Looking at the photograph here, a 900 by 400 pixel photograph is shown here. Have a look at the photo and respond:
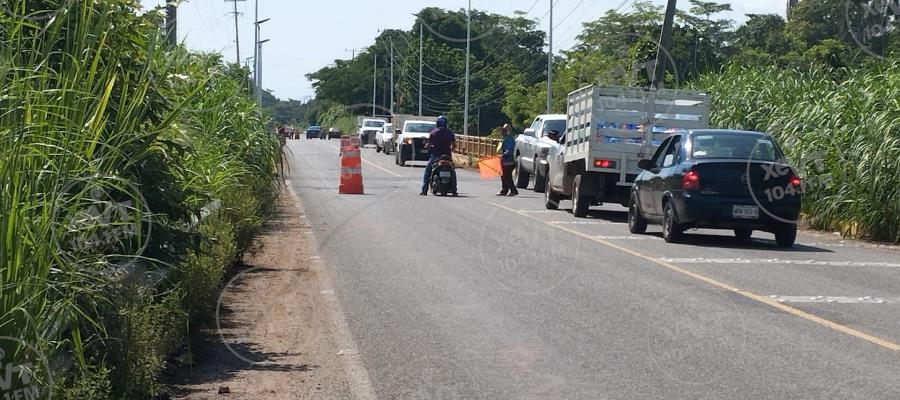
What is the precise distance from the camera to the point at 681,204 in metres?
17.6

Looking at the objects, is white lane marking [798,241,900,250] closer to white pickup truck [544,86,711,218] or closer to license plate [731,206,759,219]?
license plate [731,206,759,219]

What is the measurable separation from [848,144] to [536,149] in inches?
496

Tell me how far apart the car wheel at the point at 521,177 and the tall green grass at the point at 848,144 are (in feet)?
31.2

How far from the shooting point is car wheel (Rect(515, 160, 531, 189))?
36234 mm

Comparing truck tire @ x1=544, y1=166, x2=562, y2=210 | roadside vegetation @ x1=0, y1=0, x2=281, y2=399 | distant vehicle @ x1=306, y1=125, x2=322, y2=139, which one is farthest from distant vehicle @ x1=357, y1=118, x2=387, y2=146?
roadside vegetation @ x1=0, y1=0, x2=281, y2=399

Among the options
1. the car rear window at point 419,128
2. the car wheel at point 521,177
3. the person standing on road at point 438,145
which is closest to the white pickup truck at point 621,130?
the person standing on road at point 438,145

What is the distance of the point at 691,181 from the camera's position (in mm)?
17625

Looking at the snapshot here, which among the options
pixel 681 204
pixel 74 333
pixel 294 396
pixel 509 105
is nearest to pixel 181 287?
pixel 294 396

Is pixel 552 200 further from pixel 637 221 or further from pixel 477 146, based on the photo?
pixel 477 146

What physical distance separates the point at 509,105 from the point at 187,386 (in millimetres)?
74435

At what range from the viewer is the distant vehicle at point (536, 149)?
32.8 meters

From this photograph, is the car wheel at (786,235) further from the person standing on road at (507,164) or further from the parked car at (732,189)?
the person standing on road at (507,164)

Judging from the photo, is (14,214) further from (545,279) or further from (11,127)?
(545,279)

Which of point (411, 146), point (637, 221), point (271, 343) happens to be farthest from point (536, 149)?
point (271, 343)
